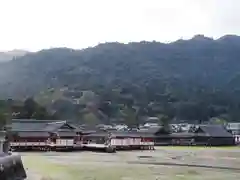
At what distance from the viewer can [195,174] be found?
25.7m

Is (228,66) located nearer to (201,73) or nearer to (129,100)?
(201,73)

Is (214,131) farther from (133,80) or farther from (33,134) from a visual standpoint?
(133,80)

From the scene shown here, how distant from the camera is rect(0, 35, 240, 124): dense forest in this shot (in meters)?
107

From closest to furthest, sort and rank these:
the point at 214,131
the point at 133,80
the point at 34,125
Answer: the point at 34,125 → the point at 214,131 → the point at 133,80

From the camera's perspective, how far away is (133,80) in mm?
146750

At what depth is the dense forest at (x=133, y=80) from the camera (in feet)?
351

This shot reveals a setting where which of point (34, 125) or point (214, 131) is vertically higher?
point (34, 125)

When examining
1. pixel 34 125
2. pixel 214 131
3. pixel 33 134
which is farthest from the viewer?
pixel 214 131

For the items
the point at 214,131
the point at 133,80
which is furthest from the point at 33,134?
the point at 133,80

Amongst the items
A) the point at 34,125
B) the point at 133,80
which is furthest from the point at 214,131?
the point at 133,80

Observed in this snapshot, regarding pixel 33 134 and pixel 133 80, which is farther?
pixel 133 80

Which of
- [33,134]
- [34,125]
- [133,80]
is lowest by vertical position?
[33,134]

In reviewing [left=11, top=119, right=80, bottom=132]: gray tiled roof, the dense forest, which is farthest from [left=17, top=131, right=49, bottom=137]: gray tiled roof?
the dense forest

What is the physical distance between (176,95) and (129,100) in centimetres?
1521
